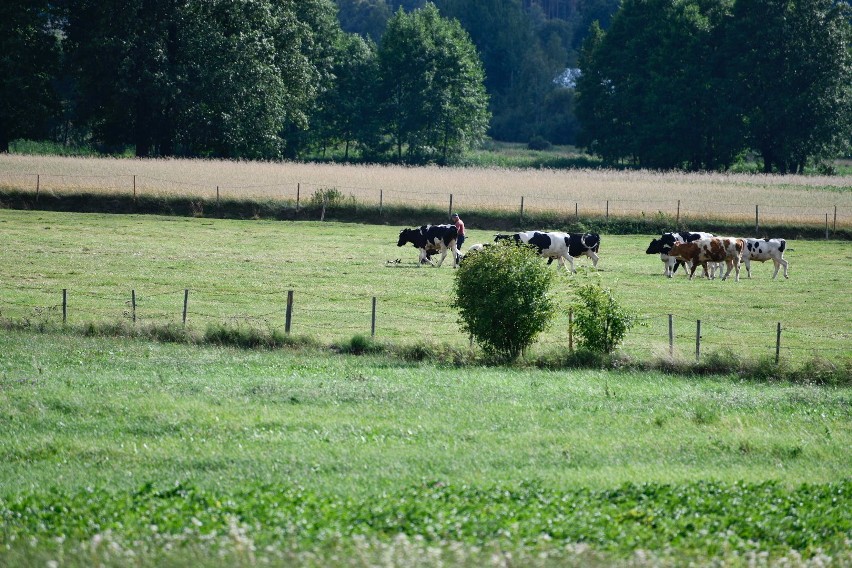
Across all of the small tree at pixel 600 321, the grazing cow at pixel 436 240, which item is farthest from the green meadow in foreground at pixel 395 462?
the grazing cow at pixel 436 240

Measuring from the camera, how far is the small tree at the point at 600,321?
2072 centimetres

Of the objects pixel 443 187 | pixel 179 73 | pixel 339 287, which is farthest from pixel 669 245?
pixel 179 73

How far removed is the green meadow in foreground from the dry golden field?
2895cm

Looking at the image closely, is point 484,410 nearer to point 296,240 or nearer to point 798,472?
point 798,472

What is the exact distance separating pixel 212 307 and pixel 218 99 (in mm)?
37074

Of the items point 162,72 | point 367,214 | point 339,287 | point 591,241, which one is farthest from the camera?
point 162,72

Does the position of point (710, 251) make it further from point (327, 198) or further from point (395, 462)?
point (395, 462)

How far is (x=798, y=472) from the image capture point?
13.9 m

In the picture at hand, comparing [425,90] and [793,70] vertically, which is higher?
[793,70]

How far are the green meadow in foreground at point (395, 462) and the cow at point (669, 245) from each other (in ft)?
48.9

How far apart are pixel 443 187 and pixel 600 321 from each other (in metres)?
34.2

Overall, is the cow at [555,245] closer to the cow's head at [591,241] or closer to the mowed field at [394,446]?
the cow's head at [591,241]

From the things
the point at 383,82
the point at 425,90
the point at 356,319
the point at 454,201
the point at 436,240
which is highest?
the point at 383,82

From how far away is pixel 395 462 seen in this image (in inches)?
538
